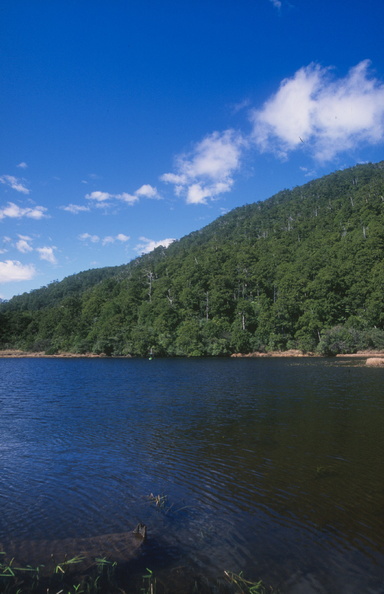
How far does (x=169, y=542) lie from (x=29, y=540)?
3.61m

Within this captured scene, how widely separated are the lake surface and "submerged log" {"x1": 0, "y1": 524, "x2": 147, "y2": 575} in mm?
353

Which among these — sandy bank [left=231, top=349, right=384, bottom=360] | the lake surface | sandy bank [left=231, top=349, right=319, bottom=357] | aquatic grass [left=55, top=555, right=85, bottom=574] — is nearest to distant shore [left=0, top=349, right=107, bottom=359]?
sandy bank [left=231, top=349, right=319, bottom=357]

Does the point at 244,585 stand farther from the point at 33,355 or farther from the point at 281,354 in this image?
the point at 33,355

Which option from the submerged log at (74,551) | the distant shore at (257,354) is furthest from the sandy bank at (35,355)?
the submerged log at (74,551)

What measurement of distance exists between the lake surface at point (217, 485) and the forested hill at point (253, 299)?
62651 mm

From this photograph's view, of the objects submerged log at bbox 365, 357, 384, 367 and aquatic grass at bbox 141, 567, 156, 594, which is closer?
aquatic grass at bbox 141, 567, 156, 594

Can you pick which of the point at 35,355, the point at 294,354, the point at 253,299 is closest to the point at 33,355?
the point at 35,355

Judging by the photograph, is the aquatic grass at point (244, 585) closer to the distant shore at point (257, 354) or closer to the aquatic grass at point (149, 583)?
the aquatic grass at point (149, 583)

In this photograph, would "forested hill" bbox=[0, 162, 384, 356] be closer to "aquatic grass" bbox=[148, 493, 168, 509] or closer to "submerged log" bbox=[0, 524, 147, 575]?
"aquatic grass" bbox=[148, 493, 168, 509]

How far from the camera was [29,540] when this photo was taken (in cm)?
887

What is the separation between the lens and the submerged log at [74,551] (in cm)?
780

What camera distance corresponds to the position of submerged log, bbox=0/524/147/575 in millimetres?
7797

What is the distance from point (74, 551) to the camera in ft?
27.3

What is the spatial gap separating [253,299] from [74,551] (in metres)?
114
